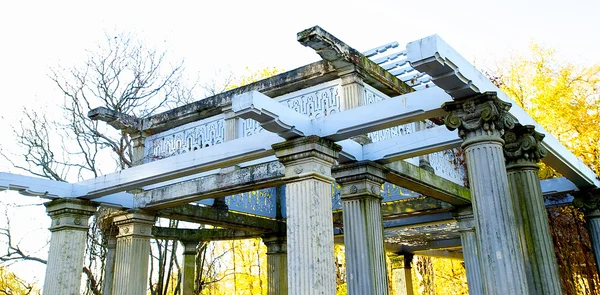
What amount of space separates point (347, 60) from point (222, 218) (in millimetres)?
5367

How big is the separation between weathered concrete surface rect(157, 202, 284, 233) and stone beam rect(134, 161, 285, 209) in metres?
0.54

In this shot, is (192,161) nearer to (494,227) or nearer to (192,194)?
(192,194)

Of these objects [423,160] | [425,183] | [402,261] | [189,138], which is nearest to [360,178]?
[425,183]

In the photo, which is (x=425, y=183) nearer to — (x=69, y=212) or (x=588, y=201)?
(x=588, y=201)

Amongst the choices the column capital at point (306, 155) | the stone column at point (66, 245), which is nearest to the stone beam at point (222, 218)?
the stone column at point (66, 245)

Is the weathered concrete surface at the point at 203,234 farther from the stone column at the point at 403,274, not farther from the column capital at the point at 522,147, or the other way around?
the column capital at the point at 522,147

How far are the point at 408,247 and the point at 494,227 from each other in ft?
42.6

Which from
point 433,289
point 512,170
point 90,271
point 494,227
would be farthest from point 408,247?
point 494,227

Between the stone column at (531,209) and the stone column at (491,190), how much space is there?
748 millimetres

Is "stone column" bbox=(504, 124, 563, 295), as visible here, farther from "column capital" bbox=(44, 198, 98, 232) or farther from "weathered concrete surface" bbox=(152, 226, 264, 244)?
"weathered concrete surface" bbox=(152, 226, 264, 244)

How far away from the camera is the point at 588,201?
932cm

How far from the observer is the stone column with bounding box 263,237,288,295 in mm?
12180

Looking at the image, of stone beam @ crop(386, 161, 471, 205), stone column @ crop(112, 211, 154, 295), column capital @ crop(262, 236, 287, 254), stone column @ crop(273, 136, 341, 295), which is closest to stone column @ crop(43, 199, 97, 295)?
stone column @ crop(112, 211, 154, 295)

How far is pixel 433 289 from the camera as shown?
82.5ft
